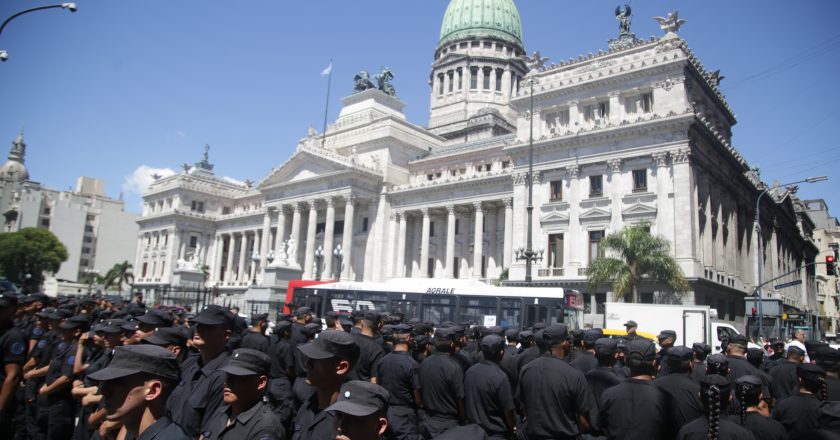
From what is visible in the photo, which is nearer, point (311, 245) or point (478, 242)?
point (478, 242)

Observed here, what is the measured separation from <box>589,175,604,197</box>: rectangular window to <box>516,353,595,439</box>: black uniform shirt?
32.0m

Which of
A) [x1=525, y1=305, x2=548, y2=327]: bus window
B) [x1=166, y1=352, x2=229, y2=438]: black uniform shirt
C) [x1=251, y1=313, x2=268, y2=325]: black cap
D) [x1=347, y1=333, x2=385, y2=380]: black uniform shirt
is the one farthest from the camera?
[x1=525, y1=305, x2=548, y2=327]: bus window

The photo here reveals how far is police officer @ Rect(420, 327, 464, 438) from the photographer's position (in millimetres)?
6868

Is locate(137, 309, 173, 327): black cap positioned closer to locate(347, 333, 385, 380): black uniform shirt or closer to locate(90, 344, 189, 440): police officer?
locate(347, 333, 385, 380): black uniform shirt

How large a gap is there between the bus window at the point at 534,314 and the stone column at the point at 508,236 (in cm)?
1848

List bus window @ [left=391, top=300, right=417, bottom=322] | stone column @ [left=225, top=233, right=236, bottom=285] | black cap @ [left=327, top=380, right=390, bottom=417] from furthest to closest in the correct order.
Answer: stone column @ [left=225, top=233, right=236, bottom=285] → bus window @ [left=391, top=300, right=417, bottom=322] → black cap @ [left=327, top=380, right=390, bottom=417]

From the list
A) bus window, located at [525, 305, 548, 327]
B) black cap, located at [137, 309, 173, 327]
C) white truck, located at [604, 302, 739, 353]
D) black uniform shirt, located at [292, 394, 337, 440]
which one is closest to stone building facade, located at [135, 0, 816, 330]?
white truck, located at [604, 302, 739, 353]

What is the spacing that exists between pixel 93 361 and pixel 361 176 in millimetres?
45998

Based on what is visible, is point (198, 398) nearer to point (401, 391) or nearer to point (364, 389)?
point (401, 391)

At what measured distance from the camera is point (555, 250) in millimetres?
38219

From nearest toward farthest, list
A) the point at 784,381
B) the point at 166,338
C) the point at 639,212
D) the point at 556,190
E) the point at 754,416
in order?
the point at 754,416 → the point at 166,338 → the point at 784,381 → the point at 639,212 → the point at 556,190

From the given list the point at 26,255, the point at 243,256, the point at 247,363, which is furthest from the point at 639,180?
the point at 26,255

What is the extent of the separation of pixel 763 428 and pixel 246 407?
4.41 metres

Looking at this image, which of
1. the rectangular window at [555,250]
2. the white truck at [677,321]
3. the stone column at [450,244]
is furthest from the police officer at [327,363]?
the stone column at [450,244]
